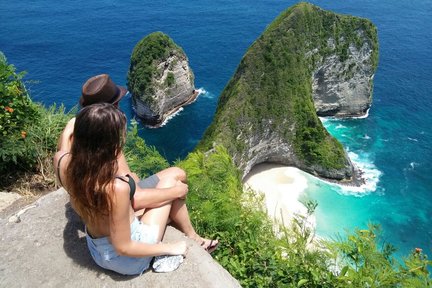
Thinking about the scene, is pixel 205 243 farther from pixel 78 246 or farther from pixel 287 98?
pixel 287 98

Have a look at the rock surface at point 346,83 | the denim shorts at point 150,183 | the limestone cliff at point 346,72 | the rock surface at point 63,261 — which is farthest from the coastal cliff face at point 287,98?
the denim shorts at point 150,183

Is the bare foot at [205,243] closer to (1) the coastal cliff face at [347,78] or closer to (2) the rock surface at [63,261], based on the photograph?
(2) the rock surface at [63,261]

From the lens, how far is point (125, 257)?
5.57m

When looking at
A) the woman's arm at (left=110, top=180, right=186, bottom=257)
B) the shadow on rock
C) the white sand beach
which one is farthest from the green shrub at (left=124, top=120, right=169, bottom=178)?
the white sand beach

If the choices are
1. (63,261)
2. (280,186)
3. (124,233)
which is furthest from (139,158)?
(280,186)

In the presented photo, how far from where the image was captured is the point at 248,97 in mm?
42750

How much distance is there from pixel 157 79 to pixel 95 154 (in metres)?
51.4

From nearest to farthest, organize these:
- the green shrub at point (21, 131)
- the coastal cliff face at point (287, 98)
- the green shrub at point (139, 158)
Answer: the green shrub at point (21, 131), the green shrub at point (139, 158), the coastal cliff face at point (287, 98)

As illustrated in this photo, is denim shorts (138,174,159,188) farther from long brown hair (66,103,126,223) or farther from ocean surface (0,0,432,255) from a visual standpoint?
ocean surface (0,0,432,255)

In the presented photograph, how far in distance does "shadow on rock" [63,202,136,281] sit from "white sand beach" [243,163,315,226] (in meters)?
30.6

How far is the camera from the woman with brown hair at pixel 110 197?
438 cm

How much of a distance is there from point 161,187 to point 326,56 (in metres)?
52.7

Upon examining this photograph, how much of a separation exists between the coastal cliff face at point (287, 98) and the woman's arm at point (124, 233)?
31.3m

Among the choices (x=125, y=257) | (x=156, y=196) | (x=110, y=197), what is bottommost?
(x=125, y=257)
